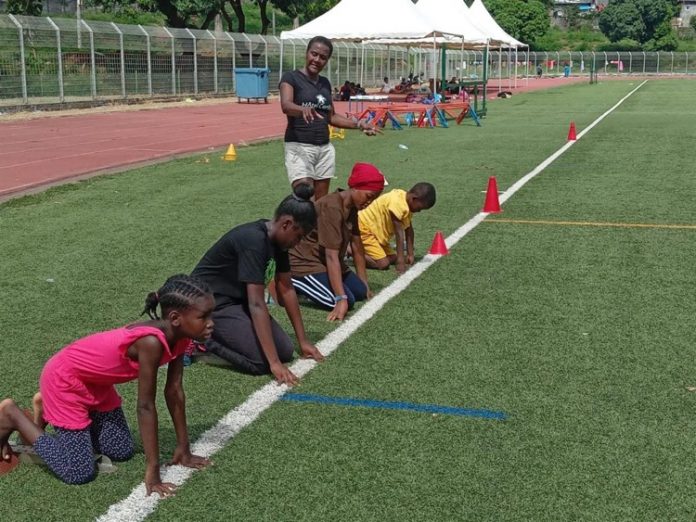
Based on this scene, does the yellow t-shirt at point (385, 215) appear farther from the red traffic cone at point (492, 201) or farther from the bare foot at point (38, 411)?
the bare foot at point (38, 411)

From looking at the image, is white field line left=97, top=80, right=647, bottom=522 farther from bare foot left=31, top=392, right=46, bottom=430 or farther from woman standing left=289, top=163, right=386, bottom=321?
bare foot left=31, top=392, right=46, bottom=430

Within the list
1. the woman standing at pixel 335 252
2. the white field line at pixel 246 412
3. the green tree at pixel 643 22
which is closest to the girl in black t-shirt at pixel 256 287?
the white field line at pixel 246 412

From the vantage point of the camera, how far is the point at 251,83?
36625 millimetres

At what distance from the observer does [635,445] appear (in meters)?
4.17

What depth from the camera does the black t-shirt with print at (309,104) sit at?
7949 millimetres

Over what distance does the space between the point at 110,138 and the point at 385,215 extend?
1409 cm

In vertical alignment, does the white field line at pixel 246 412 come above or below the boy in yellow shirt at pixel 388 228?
below

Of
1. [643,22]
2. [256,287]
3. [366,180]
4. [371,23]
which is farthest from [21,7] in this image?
[643,22]

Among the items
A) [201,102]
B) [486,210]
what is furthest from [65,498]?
[201,102]

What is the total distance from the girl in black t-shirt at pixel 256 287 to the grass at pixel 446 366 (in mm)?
155

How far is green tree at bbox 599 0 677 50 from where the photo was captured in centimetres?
11075

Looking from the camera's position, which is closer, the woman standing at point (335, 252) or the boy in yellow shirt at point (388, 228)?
the woman standing at point (335, 252)

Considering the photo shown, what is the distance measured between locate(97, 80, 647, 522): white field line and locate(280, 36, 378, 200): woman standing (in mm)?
1261

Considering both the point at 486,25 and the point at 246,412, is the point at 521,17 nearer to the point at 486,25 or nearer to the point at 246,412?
the point at 486,25
